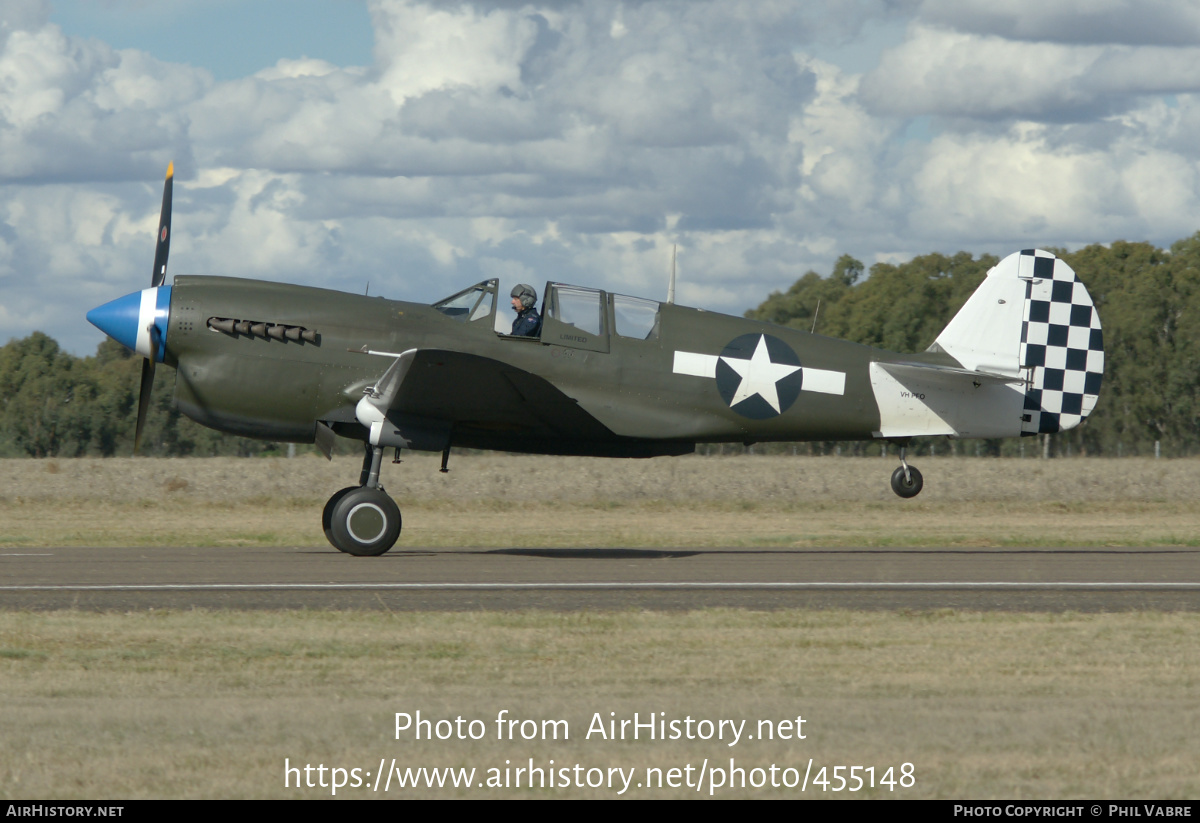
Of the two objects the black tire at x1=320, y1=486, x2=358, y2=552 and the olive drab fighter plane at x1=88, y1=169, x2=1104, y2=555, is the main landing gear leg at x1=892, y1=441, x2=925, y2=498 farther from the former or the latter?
the black tire at x1=320, y1=486, x2=358, y2=552

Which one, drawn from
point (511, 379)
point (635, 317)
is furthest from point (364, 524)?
point (635, 317)

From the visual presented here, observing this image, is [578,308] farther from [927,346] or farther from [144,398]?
[927,346]

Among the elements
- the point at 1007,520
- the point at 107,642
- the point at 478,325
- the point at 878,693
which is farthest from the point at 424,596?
the point at 1007,520

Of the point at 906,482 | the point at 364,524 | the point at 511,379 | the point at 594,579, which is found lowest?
the point at 594,579

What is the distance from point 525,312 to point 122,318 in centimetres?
418

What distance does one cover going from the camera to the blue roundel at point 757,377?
13297 millimetres

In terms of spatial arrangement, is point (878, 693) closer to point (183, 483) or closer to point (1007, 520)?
point (1007, 520)

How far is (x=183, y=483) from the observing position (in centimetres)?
2630

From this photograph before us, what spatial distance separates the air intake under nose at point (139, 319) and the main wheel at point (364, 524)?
2.48 m

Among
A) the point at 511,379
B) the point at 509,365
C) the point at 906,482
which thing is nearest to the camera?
the point at 509,365

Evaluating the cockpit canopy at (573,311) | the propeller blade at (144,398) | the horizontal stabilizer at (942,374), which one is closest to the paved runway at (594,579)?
the propeller blade at (144,398)

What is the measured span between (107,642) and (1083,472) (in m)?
27.7

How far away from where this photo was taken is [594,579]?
453 inches

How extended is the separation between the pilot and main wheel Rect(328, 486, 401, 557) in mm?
2284
